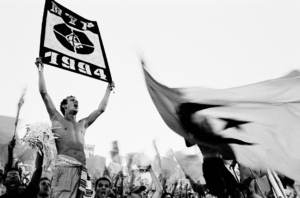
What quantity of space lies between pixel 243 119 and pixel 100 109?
1.94 meters

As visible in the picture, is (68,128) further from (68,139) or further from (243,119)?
(243,119)

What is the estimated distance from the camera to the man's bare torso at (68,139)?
504 cm

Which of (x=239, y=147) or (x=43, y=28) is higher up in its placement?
(x=43, y=28)

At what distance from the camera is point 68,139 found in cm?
506

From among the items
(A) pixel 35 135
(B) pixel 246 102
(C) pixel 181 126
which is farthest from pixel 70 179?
(B) pixel 246 102

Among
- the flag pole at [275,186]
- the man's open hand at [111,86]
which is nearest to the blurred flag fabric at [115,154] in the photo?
the man's open hand at [111,86]

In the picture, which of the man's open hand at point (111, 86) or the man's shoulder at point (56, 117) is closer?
the man's shoulder at point (56, 117)

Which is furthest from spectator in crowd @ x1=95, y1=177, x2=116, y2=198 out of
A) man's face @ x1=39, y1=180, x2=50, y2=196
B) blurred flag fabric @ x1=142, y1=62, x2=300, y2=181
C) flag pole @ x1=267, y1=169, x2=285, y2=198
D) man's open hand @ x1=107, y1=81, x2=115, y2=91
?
flag pole @ x1=267, y1=169, x2=285, y2=198

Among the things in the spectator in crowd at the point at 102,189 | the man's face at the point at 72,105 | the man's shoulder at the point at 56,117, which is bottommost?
the spectator in crowd at the point at 102,189

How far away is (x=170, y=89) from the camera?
5.54m

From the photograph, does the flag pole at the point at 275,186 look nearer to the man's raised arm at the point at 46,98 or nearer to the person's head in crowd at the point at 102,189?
the person's head in crowd at the point at 102,189

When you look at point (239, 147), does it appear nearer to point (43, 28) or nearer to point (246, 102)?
point (246, 102)

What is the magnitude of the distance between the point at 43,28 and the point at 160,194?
3.30 metres

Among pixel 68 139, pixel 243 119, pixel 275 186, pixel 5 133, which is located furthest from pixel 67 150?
pixel 5 133
